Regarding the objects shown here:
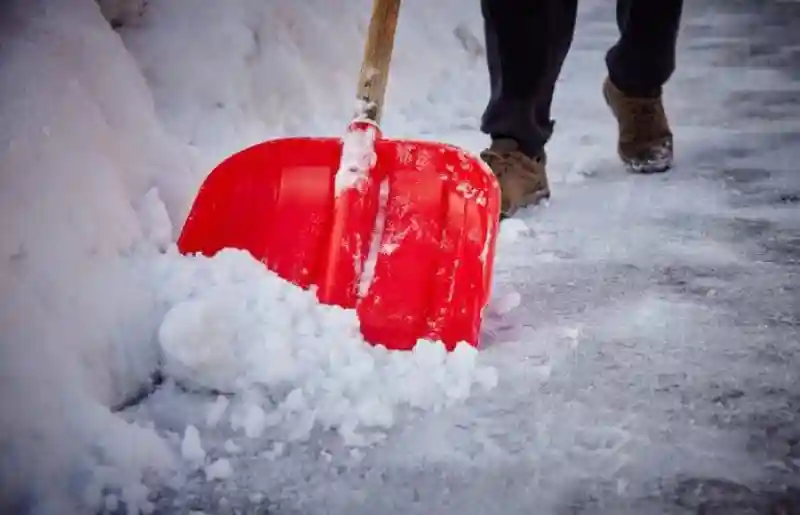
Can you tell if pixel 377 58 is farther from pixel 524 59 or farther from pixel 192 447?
pixel 192 447

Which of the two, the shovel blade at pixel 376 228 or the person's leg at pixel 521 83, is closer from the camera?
the shovel blade at pixel 376 228

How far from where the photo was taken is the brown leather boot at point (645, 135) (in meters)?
1.59

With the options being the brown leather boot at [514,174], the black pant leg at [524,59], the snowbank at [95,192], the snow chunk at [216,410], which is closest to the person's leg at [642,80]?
the black pant leg at [524,59]

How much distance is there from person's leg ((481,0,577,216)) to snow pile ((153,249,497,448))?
0.57 metres

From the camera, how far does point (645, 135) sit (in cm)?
160

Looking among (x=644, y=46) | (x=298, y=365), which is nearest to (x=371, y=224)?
(x=298, y=365)

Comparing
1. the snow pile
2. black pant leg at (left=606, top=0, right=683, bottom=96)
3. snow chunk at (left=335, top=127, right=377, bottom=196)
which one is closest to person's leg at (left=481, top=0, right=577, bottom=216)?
black pant leg at (left=606, top=0, right=683, bottom=96)

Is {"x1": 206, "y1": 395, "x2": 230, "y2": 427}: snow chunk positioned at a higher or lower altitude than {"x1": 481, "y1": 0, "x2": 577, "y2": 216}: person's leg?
lower

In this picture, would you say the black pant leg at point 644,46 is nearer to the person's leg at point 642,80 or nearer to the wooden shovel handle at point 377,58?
the person's leg at point 642,80

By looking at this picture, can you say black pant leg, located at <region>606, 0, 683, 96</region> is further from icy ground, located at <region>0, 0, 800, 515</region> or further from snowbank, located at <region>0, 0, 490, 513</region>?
snowbank, located at <region>0, 0, 490, 513</region>

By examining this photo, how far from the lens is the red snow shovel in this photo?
2.85ft

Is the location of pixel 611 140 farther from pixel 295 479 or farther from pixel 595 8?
pixel 595 8

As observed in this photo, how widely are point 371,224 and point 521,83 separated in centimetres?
55

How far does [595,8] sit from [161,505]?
11.9ft
